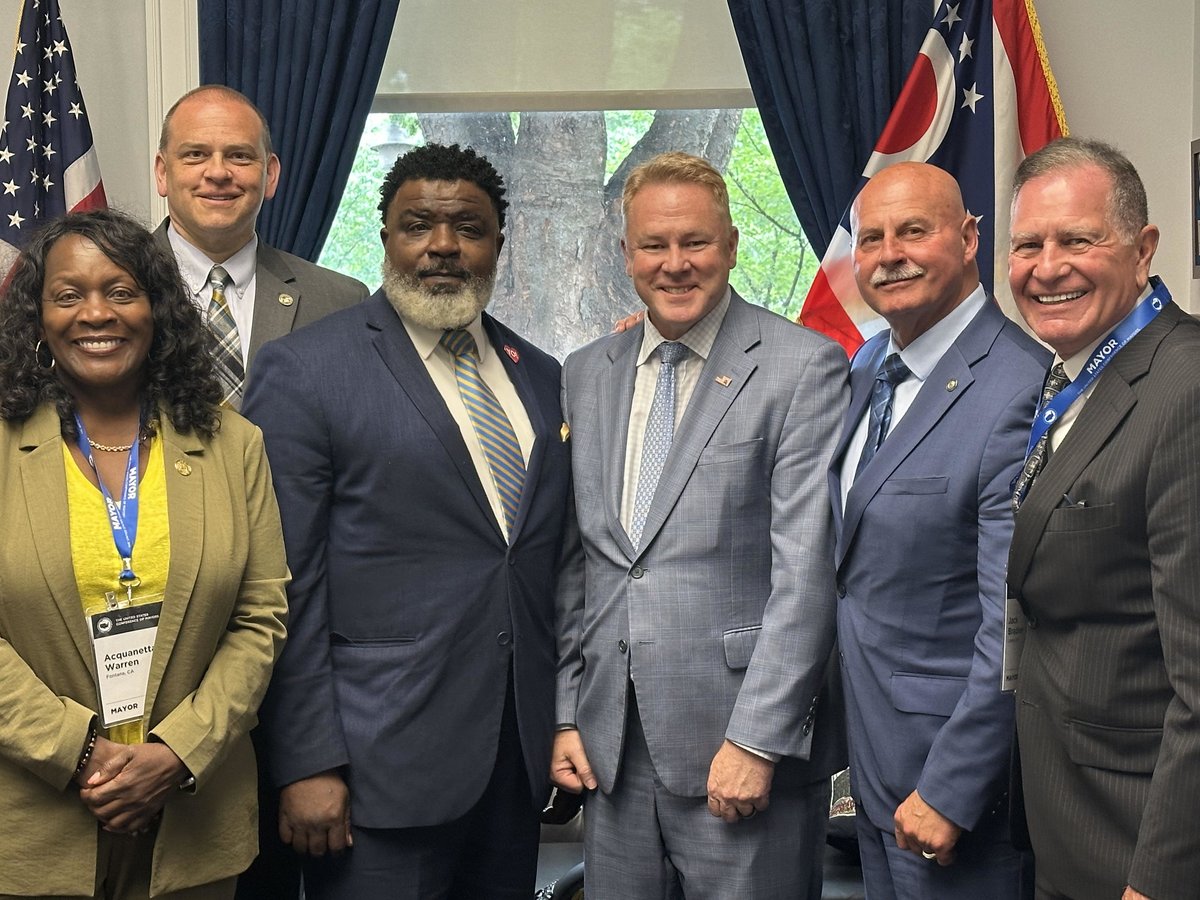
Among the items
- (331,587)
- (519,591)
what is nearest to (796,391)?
(519,591)

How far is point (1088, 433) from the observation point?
184 centimetres

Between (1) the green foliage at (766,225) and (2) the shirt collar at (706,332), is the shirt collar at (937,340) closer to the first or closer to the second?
(2) the shirt collar at (706,332)

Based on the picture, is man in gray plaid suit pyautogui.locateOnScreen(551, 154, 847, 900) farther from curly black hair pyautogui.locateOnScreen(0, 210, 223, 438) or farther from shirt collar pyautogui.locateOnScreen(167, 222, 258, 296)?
shirt collar pyautogui.locateOnScreen(167, 222, 258, 296)

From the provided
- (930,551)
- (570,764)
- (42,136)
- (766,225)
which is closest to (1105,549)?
(930,551)

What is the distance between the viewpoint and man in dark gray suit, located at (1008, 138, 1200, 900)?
168 centimetres

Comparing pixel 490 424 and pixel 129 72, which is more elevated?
pixel 129 72

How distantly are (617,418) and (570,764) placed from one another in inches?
28.0

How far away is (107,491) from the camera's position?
2117mm

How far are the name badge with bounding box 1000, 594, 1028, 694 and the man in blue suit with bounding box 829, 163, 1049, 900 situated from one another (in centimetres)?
3

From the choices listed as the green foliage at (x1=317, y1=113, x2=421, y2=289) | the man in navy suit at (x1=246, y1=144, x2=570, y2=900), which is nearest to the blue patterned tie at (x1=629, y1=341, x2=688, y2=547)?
the man in navy suit at (x1=246, y1=144, x2=570, y2=900)

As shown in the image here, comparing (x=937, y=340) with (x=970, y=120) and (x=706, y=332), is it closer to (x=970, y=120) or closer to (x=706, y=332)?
(x=706, y=332)

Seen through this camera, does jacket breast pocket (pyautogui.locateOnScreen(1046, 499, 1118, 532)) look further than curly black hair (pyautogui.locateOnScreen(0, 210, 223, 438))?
No

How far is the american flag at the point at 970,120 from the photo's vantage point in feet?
13.4

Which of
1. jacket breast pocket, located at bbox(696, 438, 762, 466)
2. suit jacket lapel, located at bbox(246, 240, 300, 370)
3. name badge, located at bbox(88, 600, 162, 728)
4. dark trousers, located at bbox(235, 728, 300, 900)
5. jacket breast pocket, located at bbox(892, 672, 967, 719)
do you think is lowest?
dark trousers, located at bbox(235, 728, 300, 900)
